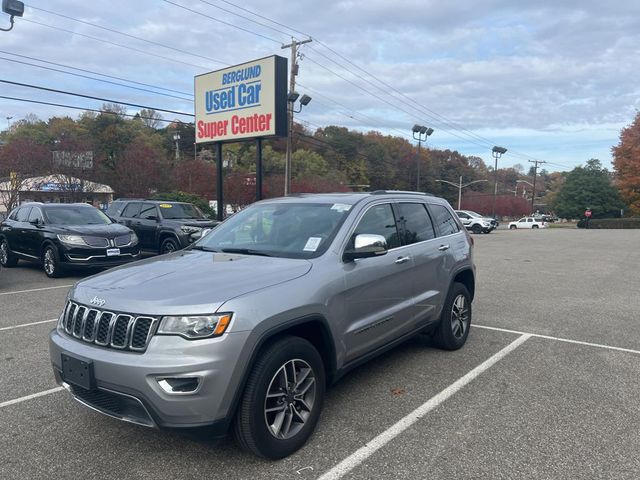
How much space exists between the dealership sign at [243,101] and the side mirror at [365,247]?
13.6 meters

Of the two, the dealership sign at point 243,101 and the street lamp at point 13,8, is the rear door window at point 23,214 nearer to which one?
the street lamp at point 13,8

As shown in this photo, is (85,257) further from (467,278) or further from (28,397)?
(467,278)

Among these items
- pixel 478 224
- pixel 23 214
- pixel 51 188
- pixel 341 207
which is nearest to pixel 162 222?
pixel 23 214

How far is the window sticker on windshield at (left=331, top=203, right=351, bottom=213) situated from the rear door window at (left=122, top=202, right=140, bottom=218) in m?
11.2

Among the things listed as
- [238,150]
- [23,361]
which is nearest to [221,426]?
[23,361]

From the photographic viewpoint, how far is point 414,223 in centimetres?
501

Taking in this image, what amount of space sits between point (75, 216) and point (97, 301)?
30.4 feet

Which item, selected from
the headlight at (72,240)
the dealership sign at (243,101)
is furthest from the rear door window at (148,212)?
the dealership sign at (243,101)

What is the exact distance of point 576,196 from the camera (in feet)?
262

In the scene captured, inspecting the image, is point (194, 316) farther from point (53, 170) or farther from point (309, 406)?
point (53, 170)

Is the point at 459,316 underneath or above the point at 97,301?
underneath

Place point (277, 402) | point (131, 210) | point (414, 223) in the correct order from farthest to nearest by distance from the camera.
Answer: point (131, 210) → point (414, 223) → point (277, 402)

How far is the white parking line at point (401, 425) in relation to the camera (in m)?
3.11

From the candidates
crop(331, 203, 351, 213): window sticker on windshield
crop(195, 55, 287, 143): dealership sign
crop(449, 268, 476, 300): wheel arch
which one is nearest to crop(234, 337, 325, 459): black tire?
crop(331, 203, 351, 213): window sticker on windshield
